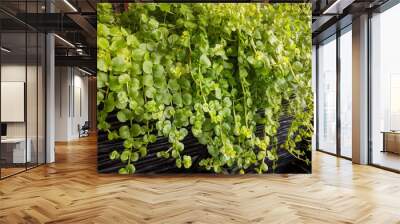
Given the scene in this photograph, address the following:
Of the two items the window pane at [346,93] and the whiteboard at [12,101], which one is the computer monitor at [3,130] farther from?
the window pane at [346,93]

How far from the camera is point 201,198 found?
3.95 m

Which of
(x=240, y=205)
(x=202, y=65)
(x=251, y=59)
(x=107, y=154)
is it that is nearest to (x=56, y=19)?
(x=107, y=154)

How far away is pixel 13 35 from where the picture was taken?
5418 mm

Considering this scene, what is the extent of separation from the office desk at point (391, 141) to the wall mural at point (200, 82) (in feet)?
5.67

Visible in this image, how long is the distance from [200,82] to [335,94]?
4.39m

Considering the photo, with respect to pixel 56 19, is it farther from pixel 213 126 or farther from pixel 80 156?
pixel 213 126

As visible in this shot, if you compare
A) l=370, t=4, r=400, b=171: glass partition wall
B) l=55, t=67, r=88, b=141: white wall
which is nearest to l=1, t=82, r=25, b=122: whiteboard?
l=370, t=4, r=400, b=171: glass partition wall

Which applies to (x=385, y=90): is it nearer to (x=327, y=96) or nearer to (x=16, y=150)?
(x=327, y=96)

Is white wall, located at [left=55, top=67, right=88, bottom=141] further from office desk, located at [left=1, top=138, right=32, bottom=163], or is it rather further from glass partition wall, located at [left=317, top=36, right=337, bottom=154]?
glass partition wall, located at [left=317, top=36, right=337, bottom=154]

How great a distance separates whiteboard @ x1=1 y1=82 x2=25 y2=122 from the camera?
522 centimetres

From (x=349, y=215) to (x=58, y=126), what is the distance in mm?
11622

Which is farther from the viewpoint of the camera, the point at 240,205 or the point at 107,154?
the point at 107,154

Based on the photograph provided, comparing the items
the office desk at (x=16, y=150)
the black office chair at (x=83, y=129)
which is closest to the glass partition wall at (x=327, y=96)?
the office desk at (x=16, y=150)

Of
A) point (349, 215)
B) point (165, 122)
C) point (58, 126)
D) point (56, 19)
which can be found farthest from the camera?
point (58, 126)
